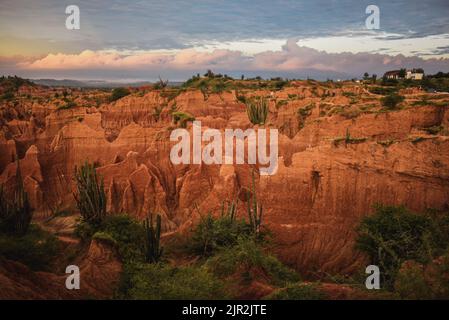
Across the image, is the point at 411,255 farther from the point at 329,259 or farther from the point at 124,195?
the point at 124,195

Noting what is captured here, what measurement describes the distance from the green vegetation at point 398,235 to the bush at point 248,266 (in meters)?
2.48

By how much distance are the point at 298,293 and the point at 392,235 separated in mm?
4693

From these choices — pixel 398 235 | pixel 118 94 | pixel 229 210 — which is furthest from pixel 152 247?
pixel 118 94

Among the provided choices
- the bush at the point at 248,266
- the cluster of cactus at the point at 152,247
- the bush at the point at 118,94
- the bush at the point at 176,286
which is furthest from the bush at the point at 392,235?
the bush at the point at 118,94

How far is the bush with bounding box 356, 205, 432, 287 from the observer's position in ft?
41.3

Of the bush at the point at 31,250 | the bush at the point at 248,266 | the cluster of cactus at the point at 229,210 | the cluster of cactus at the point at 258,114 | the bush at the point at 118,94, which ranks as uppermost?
the bush at the point at 118,94

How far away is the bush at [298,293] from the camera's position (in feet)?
33.1

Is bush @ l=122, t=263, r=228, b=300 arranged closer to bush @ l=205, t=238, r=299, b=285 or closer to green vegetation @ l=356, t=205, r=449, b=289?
bush @ l=205, t=238, r=299, b=285

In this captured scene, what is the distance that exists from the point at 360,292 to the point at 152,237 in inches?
284

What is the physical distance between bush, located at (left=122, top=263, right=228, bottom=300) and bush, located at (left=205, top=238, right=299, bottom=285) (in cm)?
78

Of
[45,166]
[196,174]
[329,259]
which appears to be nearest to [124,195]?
[196,174]

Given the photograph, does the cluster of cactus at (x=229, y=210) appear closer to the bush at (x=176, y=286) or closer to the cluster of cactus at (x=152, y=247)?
the cluster of cactus at (x=152, y=247)

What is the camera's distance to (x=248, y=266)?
12.3 metres
